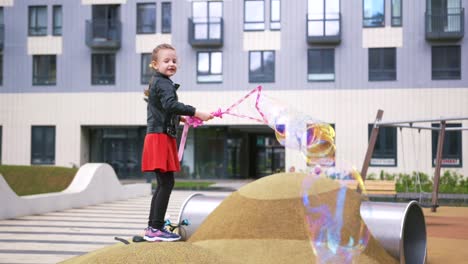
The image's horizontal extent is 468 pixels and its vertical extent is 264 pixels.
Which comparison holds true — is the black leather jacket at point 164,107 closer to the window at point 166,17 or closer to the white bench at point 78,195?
the white bench at point 78,195

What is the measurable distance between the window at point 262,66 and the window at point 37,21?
509 inches

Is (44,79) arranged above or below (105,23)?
below

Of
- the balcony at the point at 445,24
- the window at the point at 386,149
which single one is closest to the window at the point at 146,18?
the window at the point at 386,149

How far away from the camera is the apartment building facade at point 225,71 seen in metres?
31.7

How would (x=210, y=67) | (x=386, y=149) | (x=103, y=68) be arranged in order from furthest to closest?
1. (x=103, y=68)
2. (x=210, y=67)
3. (x=386, y=149)

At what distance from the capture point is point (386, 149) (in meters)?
31.8

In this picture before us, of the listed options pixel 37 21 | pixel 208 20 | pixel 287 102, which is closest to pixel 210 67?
pixel 208 20

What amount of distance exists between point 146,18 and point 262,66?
7563 mm

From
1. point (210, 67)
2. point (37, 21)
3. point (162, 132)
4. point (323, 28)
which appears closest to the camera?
point (162, 132)

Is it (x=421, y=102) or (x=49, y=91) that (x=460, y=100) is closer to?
(x=421, y=102)

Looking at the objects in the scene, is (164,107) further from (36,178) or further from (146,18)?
(146,18)

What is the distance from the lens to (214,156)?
36125mm

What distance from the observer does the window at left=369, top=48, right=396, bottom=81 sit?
3216cm

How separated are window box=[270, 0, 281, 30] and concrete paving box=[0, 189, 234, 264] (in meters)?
18.7
